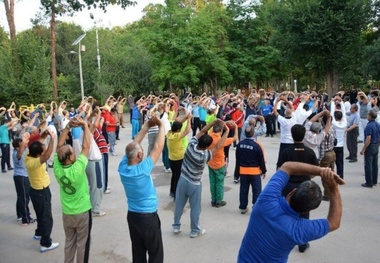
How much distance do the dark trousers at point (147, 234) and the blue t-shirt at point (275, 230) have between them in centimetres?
142

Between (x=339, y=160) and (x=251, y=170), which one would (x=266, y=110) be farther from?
(x=251, y=170)

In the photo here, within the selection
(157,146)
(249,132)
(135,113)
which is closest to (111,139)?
(135,113)

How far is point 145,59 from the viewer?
31141 millimetres

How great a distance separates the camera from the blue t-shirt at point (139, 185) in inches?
158

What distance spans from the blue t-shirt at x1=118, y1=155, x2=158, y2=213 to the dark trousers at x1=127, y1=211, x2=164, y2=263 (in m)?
0.08

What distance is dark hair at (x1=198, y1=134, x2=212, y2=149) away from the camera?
576cm

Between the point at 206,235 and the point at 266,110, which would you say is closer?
the point at 206,235

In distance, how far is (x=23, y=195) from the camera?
665 cm

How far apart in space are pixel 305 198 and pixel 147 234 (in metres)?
2.02

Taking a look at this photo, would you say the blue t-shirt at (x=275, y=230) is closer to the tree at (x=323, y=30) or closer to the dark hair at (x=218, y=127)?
the dark hair at (x=218, y=127)

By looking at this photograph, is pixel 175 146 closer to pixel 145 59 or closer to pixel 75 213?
pixel 75 213

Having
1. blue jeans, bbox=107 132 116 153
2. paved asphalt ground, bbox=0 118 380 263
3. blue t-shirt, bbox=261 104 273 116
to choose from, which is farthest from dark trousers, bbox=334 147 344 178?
blue t-shirt, bbox=261 104 273 116

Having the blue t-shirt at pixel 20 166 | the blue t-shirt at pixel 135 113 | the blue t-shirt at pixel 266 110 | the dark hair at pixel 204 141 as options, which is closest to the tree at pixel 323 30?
the blue t-shirt at pixel 266 110

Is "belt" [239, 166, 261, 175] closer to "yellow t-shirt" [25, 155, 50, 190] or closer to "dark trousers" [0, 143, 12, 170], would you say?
"yellow t-shirt" [25, 155, 50, 190]
